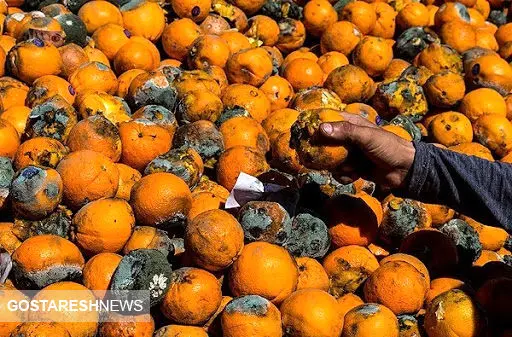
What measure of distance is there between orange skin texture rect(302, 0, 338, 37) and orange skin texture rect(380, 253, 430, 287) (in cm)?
295

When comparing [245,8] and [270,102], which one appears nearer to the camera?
[270,102]

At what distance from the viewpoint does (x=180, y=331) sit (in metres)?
2.90

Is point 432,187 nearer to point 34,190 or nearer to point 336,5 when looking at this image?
point 34,190

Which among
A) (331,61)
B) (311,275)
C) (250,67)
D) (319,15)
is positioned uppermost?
(319,15)

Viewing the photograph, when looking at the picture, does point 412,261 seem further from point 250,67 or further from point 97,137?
point 250,67

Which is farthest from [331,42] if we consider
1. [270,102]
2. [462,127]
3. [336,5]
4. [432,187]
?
[432,187]

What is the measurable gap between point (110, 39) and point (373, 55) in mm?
2213

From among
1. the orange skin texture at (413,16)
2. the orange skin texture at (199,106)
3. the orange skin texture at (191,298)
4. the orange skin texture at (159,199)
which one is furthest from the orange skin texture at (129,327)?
the orange skin texture at (413,16)

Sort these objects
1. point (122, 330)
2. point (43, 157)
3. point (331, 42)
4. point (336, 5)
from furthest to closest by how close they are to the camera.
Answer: point (336, 5)
point (331, 42)
point (43, 157)
point (122, 330)

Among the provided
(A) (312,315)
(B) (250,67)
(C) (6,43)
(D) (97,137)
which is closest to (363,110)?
(B) (250,67)

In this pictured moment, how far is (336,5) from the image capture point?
6094 mm

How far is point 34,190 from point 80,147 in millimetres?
540

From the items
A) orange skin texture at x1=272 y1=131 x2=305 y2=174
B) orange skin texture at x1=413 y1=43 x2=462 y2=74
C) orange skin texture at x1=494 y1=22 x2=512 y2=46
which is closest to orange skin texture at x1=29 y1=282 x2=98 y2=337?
orange skin texture at x1=272 y1=131 x2=305 y2=174

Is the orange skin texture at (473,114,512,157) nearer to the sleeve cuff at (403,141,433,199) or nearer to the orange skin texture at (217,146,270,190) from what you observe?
the sleeve cuff at (403,141,433,199)
